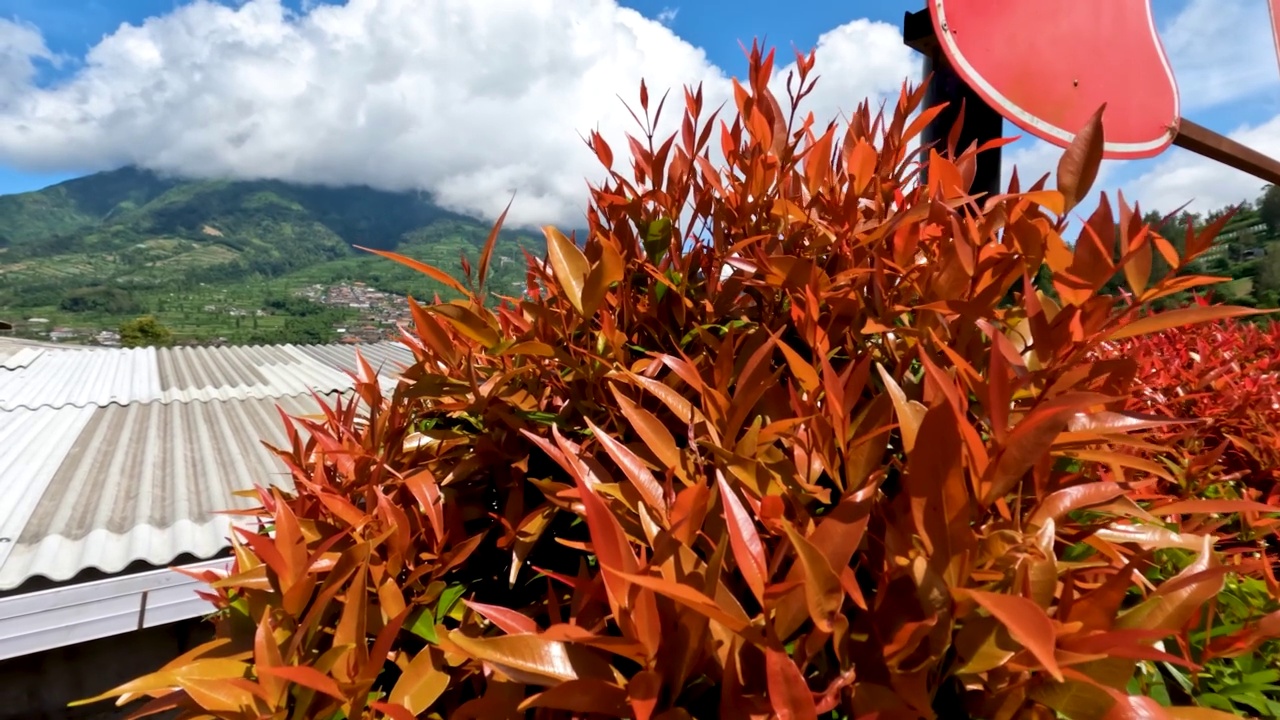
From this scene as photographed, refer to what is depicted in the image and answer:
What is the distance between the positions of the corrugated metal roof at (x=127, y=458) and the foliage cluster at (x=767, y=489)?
22.3 inches

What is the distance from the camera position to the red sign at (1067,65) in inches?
59.2

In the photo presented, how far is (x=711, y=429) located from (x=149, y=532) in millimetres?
2817

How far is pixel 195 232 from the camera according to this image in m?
96.8

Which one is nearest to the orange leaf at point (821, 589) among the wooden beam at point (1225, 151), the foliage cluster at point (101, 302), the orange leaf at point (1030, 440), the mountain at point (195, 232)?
the orange leaf at point (1030, 440)

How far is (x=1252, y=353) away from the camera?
1.90 meters

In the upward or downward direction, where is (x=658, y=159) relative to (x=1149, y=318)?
upward

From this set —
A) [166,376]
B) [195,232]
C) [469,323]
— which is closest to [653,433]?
[469,323]

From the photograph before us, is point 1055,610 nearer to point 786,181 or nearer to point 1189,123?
point 786,181

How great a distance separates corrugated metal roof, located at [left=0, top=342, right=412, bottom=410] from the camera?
431 centimetres

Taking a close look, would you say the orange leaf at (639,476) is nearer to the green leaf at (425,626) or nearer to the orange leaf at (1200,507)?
the green leaf at (425,626)

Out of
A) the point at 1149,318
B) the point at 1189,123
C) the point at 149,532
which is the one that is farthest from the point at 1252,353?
the point at 149,532

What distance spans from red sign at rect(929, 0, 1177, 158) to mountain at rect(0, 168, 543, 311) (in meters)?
49.6

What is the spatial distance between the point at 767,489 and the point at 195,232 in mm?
118976

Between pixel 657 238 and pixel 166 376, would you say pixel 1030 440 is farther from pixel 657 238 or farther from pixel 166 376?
pixel 166 376
